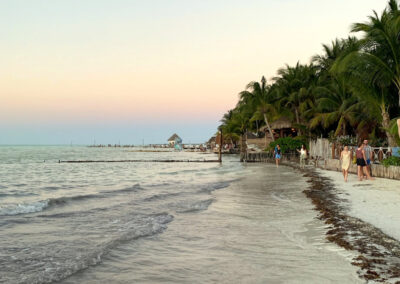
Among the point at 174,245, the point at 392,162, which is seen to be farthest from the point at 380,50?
the point at 174,245

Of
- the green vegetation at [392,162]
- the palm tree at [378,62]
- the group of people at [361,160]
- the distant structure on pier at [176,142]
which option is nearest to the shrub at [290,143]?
the palm tree at [378,62]

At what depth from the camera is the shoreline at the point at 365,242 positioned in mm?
4664

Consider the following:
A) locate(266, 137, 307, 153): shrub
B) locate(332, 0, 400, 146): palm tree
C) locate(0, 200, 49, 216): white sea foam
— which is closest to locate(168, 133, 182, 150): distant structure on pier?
locate(266, 137, 307, 153): shrub

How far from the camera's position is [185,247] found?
6.60m

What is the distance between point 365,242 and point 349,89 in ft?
79.6

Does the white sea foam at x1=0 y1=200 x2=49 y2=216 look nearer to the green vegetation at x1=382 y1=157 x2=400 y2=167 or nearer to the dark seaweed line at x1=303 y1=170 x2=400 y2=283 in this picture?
the dark seaweed line at x1=303 y1=170 x2=400 y2=283

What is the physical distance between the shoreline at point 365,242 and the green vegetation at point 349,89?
970 cm

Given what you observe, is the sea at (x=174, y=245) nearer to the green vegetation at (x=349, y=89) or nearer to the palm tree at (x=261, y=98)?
the green vegetation at (x=349, y=89)

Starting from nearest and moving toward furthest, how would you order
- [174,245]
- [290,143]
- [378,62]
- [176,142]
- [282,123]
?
1. [174,245]
2. [378,62]
3. [290,143]
4. [282,123]
5. [176,142]

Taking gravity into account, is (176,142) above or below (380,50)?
below

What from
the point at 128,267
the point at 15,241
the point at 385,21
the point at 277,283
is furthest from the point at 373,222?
the point at 385,21

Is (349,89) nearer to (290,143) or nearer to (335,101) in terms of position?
(335,101)

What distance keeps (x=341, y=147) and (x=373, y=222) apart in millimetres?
15860

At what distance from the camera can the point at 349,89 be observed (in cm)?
2792
